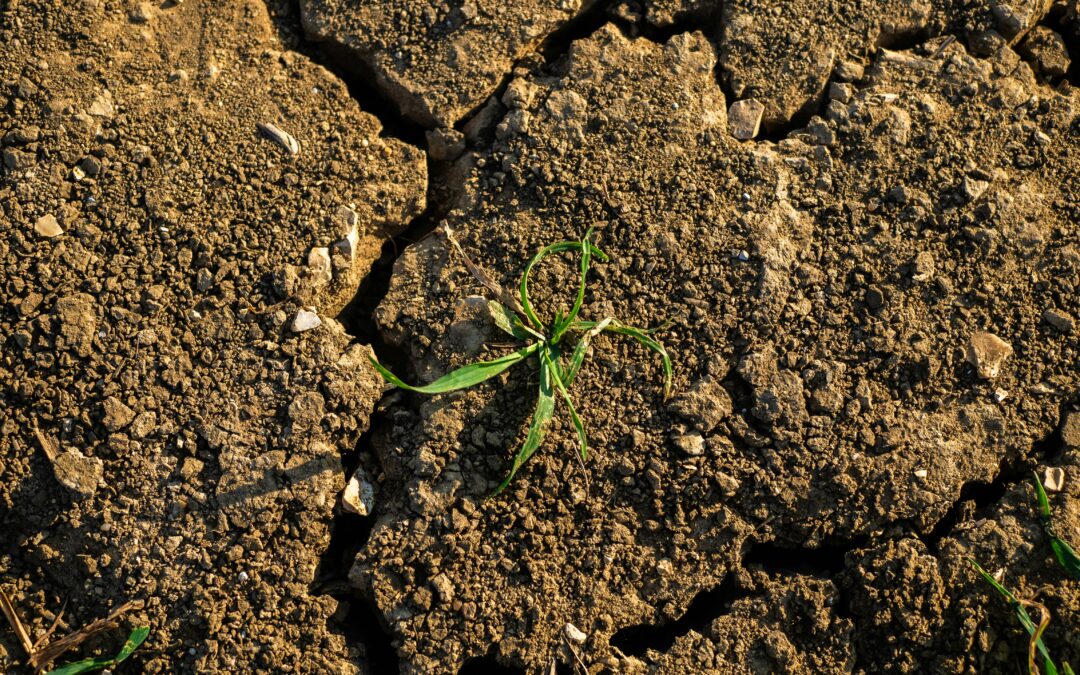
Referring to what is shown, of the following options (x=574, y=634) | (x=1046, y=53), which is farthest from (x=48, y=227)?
(x=1046, y=53)

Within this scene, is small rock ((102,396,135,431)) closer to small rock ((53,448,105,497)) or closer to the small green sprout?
small rock ((53,448,105,497))

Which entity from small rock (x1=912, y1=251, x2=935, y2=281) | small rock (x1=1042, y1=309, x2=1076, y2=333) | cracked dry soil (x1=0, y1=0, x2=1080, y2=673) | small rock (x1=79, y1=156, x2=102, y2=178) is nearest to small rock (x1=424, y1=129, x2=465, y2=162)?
cracked dry soil (x1=0, y1=0, x2=1080, y2=673)

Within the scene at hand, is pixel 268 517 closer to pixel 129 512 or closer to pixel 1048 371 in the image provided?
pixel 129 512

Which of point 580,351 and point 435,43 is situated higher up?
point 435,43

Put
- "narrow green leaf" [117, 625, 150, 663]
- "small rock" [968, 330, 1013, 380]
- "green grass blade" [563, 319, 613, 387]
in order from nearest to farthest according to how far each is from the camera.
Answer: "narrow green leaf" [117, 625, 150, 663], "green grass blade" [563, 319, 613, 387], "small rock" [968, 330, 1013, 380]

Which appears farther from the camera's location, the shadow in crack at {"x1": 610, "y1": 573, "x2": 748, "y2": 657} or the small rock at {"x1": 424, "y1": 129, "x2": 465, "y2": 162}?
the small rock at {"x1": 424, "y1": 129, "x2": 465, "y2": 162}

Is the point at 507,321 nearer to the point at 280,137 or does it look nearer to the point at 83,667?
the point at 280,137

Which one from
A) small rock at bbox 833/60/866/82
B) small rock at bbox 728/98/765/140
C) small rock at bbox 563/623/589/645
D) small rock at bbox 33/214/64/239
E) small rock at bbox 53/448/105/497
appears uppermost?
small rock at bbox 833/60/866/82

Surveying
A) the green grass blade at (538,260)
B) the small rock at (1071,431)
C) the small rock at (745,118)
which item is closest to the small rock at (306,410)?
the green grass blade at (538,260)
